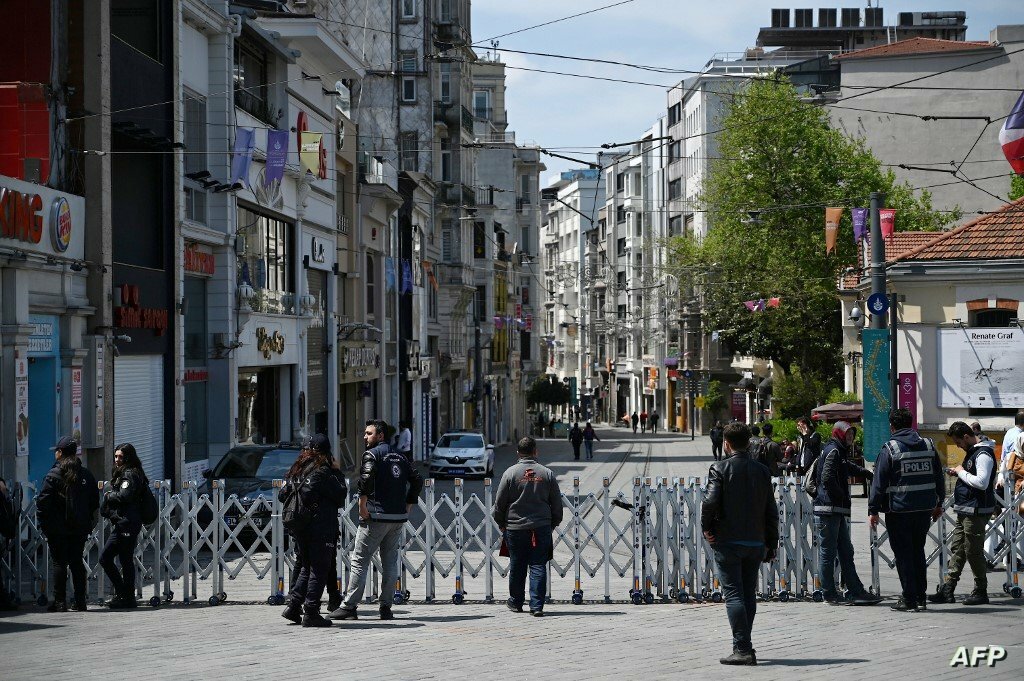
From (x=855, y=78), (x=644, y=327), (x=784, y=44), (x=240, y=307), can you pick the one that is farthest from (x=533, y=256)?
(x=240, y=307)

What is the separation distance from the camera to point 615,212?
370 ft

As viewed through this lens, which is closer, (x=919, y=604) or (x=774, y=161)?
(x=919, y=604)

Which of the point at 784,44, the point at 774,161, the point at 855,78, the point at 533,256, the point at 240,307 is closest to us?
the point at 240,307

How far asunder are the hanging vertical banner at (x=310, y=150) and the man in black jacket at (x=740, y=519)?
890 inches

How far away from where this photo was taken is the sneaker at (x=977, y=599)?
13141 millimetres

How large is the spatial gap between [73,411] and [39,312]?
181cm

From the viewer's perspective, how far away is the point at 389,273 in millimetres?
48344

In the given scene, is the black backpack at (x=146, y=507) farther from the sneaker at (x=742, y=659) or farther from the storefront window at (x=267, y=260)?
the storefront window at (x=267, y=260)

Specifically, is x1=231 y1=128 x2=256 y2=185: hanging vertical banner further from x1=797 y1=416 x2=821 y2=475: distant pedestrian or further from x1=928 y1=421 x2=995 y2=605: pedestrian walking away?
x1=928 y1=421 x2=995 y2=605: pedestrian walking away

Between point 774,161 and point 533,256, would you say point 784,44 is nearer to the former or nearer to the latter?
point 533,256

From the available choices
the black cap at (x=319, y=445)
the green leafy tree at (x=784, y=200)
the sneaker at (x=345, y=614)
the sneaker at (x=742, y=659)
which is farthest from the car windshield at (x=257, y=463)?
the green leafy tree at (x=784, y=200)

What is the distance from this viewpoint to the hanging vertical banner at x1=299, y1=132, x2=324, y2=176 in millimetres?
31812

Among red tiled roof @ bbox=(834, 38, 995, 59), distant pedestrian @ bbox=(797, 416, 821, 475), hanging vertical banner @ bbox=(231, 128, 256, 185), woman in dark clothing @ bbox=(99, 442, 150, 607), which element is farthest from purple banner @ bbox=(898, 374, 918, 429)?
red tiled roof @ bbox=(834, 38, 995, 59)

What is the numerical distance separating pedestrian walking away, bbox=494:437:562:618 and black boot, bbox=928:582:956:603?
12.6ft
